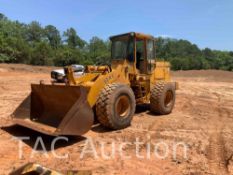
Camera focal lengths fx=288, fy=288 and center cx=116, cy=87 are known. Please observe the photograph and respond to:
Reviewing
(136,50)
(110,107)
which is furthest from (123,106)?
(136,50)

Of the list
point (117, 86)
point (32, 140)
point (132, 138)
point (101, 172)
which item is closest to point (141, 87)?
point (117, 86)

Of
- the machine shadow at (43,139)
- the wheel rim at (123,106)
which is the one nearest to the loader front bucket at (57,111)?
the machine shadow at (43,139)

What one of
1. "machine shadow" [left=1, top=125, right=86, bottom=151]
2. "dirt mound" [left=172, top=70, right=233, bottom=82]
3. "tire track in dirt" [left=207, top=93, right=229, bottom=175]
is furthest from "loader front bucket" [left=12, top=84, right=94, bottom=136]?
"dirt mound" [left=172, top=70, right=233, bottom=82]

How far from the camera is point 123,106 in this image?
6.83 metres

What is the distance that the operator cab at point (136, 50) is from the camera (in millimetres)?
7926

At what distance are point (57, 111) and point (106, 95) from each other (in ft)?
3.89

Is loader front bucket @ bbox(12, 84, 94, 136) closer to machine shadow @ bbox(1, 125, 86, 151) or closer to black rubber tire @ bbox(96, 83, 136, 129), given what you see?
machine shadow @ bbox(1, 125, 86, 151)

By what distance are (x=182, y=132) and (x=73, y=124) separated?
2.61 m

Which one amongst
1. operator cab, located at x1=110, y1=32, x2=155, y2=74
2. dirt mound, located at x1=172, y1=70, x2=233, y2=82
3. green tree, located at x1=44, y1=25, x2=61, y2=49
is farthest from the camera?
green tree, located at x1=44, y1=25, x2=61, y2=49

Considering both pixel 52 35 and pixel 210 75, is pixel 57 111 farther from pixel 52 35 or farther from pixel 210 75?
pixel 52 35

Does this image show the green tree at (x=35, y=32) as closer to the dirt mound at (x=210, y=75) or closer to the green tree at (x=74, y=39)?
the green tree at (x=74, y=39)

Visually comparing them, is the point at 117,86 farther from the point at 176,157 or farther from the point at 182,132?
the point at 176,157

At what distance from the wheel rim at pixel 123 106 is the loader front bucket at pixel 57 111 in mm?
1104

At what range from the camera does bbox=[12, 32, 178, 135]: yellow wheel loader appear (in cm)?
562
